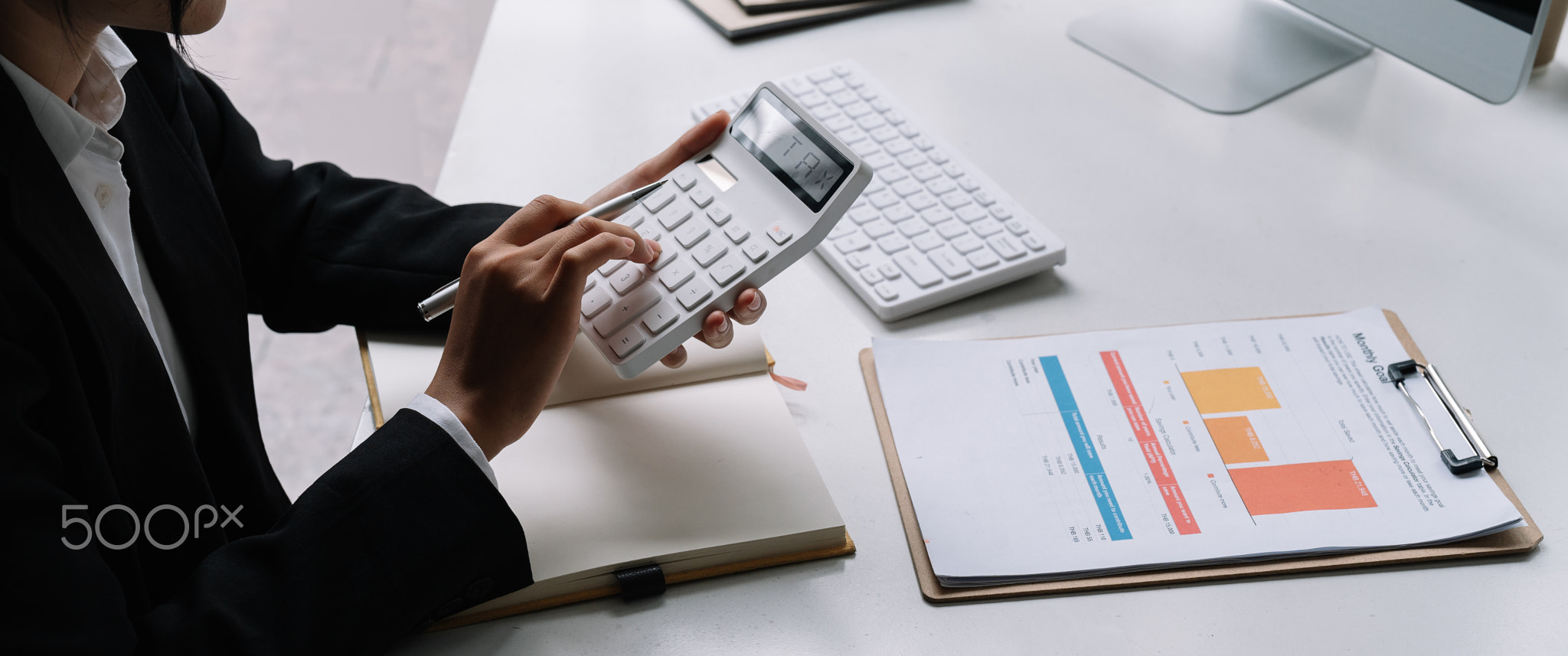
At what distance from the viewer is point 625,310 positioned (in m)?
0.58

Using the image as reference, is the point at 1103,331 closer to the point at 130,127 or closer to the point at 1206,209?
the point at 1206,209

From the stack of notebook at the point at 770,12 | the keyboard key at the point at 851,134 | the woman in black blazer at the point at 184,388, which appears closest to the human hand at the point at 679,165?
the woman in black blazer at the point at 184,388

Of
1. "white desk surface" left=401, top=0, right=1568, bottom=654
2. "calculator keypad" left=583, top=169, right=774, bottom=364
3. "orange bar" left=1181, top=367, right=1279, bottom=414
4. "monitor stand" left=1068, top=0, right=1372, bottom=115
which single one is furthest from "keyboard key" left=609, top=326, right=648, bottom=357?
"monitor stand" left=1068, top=0, right=1372, bottom=115

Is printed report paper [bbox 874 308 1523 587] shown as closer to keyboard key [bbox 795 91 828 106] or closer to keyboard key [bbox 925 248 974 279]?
keyboard key [bbox 925 248 974 279]

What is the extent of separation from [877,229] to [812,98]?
20cm

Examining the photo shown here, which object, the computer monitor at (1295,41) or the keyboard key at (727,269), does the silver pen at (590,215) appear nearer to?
the keyboard key at (727,269)

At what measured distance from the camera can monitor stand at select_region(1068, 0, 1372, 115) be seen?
93cm

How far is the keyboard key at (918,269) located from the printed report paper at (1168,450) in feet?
0.20

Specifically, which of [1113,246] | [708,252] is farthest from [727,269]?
[1113,246]

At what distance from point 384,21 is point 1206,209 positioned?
202 centimetres

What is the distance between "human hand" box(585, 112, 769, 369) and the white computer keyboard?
0.11m

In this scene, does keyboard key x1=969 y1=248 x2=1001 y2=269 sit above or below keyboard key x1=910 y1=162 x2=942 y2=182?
below

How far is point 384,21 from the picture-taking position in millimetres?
2291

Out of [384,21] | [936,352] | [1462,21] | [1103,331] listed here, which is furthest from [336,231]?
[384,21]
